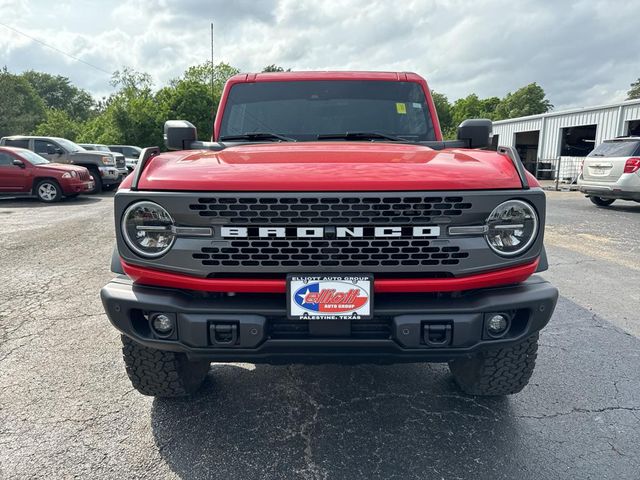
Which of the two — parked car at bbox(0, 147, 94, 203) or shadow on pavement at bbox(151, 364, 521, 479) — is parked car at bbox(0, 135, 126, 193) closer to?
parked car at bbox(0, 147, 94, 203)

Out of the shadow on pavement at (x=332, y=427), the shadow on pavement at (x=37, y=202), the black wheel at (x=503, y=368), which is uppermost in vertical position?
the black wheel at (x=503, y=368)

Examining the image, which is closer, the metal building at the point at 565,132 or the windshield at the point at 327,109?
the windshield at the point at 327,109

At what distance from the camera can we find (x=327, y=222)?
191 cm

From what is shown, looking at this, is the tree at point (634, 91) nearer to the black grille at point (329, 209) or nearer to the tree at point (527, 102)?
the tree at point (527, 102)

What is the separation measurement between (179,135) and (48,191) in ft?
37.9

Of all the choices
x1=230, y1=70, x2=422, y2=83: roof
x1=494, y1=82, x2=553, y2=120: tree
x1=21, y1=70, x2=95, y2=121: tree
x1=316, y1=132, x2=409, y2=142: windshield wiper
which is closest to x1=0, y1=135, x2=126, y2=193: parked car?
x1=230, y1=70, x2=422, y2=83: roof

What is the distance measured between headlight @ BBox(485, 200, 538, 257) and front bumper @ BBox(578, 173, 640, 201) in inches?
398

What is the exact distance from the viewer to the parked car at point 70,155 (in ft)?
46.7

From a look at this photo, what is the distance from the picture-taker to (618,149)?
10.7m

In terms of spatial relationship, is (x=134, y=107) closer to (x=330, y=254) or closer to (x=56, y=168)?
(x=56, y=168)

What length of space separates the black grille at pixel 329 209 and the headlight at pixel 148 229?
0.17m

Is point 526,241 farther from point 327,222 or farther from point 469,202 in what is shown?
point 327,222

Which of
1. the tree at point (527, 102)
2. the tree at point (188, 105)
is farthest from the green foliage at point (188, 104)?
the tree at point (527, 102)

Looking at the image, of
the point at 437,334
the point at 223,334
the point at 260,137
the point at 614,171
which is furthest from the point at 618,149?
the point at 223,334
